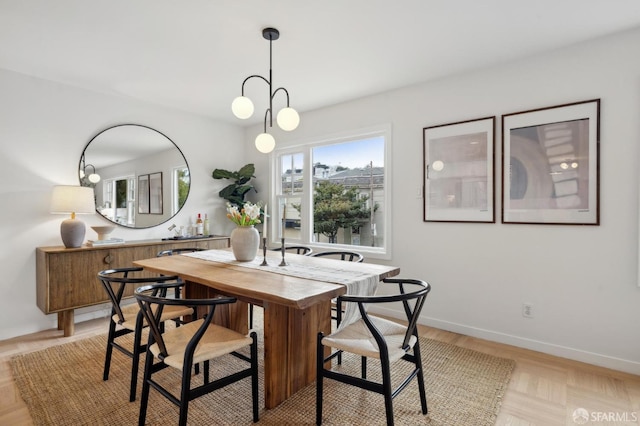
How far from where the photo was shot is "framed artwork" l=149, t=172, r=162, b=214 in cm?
407

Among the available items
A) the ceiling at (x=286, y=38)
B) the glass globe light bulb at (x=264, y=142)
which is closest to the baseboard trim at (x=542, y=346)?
the glass globe light bulb at (x=264, y=142)

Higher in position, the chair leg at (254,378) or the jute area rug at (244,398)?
the chair leg at (254,378)

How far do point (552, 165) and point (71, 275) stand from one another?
421cm

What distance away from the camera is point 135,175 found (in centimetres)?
395

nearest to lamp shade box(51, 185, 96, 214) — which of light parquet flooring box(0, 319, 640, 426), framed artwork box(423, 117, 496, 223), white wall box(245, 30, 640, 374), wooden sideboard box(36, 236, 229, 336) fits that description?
wooden sideboard box(36, 236, 229, 336)

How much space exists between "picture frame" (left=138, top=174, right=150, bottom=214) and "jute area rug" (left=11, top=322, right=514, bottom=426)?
1.79 metres

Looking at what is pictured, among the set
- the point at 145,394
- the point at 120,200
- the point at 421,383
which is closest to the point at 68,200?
the point at 120,200

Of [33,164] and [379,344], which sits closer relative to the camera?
[379,344]

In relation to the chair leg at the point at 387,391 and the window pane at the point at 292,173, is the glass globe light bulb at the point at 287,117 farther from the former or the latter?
the window pane at the point at 292,173

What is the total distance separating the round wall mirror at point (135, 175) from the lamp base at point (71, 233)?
1.64 ft

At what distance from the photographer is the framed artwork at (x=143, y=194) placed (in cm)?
397

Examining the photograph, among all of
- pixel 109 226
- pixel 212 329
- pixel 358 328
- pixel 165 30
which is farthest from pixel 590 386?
pixel 109 226

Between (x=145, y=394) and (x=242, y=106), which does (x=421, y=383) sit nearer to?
Result: (x=145, y=394)

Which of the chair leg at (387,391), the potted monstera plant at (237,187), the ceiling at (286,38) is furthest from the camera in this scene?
the potted monstera plant at (237,187)
